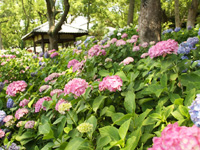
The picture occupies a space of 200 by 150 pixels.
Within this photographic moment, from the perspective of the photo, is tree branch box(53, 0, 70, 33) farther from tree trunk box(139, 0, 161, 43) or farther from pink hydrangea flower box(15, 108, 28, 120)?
pink hydrangea flower box(15, 108, 28, 120)

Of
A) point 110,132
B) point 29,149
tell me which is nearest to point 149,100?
point 110,132

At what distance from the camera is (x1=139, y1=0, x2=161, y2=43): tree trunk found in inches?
137

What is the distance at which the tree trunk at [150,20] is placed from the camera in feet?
11.4

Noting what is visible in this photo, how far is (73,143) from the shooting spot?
102 centimetres

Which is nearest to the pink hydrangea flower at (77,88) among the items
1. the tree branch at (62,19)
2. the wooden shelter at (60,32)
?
the tree branch at (62,19)

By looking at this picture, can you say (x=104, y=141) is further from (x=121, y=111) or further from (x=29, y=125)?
(x=29, y=125)

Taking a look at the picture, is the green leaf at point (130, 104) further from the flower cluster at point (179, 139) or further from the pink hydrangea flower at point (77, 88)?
the flower cluster at point (179, 139)

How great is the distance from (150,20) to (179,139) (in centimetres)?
323

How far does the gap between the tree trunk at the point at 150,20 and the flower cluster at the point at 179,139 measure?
10.1 ft

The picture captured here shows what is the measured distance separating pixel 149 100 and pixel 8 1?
38.3 metres

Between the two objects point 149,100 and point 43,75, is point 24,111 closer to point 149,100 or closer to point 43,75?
point 149,100

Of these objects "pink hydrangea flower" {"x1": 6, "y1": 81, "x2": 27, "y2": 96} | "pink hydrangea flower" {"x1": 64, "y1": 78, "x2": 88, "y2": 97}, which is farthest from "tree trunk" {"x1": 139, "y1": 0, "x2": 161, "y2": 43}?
"pink hydrangea flower" {"x1": 64, "y1": 78, "x2": 88, "y2": 97}

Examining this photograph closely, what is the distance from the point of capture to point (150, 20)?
3496 millimetres

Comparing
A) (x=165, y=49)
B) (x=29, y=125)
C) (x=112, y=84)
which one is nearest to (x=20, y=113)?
(x=29, y=125)
